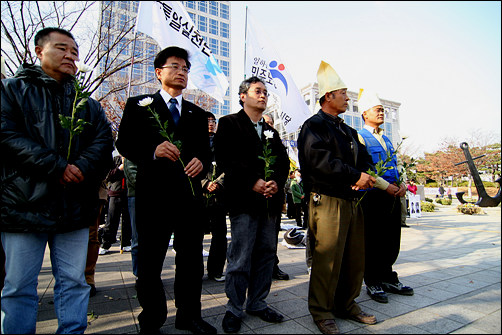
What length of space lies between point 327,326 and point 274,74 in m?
5.79

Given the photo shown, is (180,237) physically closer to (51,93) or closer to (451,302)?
(51,93)

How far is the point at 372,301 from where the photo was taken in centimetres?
318

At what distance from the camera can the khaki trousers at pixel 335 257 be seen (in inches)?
99.8

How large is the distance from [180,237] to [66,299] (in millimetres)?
866

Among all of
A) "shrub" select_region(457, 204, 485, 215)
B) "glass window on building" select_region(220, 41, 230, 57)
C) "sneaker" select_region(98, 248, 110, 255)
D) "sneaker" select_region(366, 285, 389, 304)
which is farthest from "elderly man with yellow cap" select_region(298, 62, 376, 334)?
"glass window on building" select_region(220, 41, 230, 57)

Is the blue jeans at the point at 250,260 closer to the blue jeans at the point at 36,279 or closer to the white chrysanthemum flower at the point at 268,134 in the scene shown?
the white chrysanthemum flower at the point at 268,134

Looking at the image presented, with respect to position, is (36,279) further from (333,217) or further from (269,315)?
(333,217)

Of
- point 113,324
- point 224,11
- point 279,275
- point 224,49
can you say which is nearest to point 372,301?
point 279,275

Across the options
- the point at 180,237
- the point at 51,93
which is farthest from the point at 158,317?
the point at 51,93

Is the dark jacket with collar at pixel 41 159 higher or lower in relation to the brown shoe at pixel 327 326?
higher

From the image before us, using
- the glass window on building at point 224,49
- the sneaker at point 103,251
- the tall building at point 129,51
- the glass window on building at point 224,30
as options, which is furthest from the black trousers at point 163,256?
the glass window on building at point 224,30

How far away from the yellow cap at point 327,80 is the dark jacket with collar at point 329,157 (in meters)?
0.33

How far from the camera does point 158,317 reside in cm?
227

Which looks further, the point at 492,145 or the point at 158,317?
the point at 492,145
